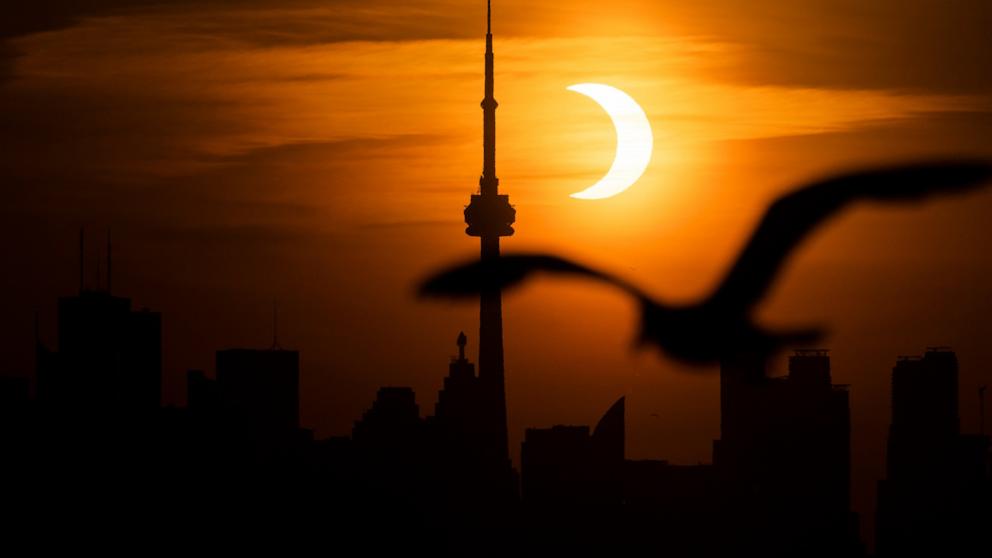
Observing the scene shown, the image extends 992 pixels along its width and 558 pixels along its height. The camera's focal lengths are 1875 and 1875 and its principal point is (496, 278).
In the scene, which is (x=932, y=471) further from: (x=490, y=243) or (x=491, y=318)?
(x=491, y=318)

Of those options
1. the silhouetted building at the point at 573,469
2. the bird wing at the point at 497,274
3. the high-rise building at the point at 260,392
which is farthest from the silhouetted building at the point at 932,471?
the bird wing at the point at 497,274

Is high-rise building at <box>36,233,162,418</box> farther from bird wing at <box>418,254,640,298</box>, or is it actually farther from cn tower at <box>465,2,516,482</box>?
bird wing at <box>418,254,640,298</box>

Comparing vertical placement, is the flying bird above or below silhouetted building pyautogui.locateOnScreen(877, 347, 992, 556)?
above

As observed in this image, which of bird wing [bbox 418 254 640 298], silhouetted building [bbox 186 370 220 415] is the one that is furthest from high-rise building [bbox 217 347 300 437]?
bird wing [bbox 418 254 640 298]

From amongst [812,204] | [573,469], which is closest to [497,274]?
[812,204]

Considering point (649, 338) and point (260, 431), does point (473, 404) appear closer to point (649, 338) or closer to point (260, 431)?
point (260, 431)

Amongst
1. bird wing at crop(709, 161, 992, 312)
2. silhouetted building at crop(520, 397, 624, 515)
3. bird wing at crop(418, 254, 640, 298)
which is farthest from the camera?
silhouetted building at crop(520, 397, 624, 515)

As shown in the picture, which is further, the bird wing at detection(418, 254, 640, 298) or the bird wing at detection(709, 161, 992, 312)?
the bird wing at detection(418, 254, 640, 298)

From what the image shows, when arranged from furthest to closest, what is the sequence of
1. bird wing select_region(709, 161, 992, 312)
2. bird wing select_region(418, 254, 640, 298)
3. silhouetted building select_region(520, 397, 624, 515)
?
silhouetted building select_region(520, 397, 624, 515) < bird wing select_region(418, 254, 640, 298) < bird wing select_region(709, 161, 992, 312)
